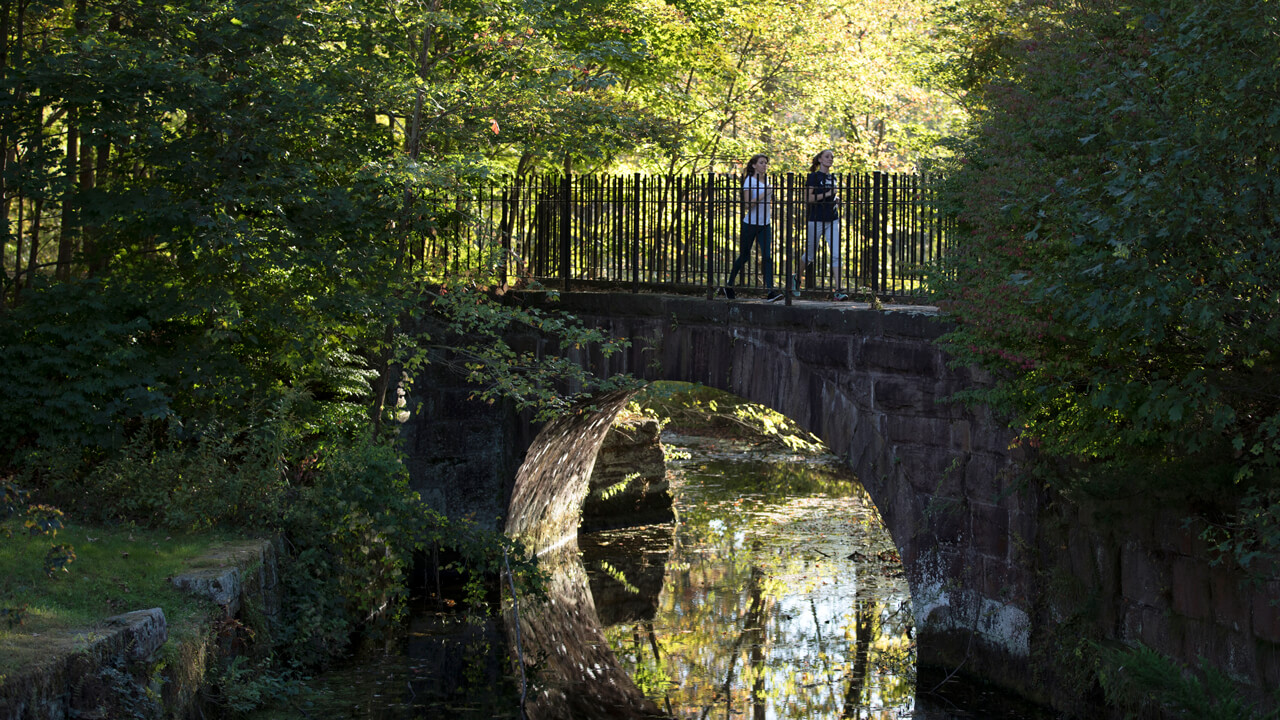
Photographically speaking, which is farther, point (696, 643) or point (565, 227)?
point (565, 227)

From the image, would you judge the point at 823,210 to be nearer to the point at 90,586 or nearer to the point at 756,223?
the point at 756,223

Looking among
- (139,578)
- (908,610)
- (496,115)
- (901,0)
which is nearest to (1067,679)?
(908,610)

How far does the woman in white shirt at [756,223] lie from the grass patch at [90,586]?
186 inches

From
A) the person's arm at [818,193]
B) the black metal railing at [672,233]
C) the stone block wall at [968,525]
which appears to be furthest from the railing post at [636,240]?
Answer: the person's arm at [818,193]

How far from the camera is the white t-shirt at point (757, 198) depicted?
988cm

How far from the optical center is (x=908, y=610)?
10.4 meters

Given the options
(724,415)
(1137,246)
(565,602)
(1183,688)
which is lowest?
(565,602)

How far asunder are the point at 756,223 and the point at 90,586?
599 cm

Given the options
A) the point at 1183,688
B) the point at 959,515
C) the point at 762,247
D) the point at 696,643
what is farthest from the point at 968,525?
the point at 1183,688

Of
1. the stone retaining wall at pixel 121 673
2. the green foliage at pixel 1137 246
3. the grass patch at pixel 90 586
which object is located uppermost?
the green foliage at pixel 1137 246

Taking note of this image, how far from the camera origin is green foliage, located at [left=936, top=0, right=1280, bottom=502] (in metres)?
4.89

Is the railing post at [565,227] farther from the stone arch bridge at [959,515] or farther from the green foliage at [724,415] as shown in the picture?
the green foliage at [724,415]

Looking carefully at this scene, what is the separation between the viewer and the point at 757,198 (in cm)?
1003

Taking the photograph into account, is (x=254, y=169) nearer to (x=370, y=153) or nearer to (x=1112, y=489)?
(x=370, y=153)
